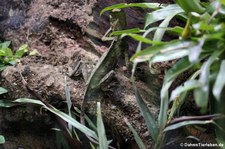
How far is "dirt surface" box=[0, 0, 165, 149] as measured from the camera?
5.66ft

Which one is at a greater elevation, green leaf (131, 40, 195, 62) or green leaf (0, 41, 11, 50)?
green leaf (131, 40, 195, 62)

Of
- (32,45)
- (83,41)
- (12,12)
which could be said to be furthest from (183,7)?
(12,12)

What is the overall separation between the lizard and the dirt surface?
2.1 inches

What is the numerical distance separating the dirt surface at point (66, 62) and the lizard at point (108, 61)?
0.05 m

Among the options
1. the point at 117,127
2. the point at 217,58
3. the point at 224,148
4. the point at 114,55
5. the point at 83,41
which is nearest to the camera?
the point at 217,58

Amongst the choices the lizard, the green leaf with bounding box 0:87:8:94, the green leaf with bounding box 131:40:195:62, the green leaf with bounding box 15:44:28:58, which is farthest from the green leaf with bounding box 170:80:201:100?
the green leaf with bounding box 15:44:28:58

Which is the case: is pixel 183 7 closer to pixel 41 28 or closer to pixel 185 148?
pixel 185 148

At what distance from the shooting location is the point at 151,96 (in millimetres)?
1741

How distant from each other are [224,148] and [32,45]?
4.26 ft

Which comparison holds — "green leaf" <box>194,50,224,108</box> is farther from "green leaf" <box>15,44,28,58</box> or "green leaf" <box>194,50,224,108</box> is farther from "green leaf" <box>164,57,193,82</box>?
"green leaf" <box>15,44,28,58</box>

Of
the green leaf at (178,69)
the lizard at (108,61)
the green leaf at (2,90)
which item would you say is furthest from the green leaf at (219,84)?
the green leaf at (2,90)

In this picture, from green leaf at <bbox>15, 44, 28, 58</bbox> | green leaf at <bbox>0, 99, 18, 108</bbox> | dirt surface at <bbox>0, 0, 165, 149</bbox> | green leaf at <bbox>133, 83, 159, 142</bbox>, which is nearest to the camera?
green leaf at <bbox>133, 83, 159, 142</bbox>

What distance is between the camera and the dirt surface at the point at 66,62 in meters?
1.73

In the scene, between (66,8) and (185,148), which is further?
(66,8)
